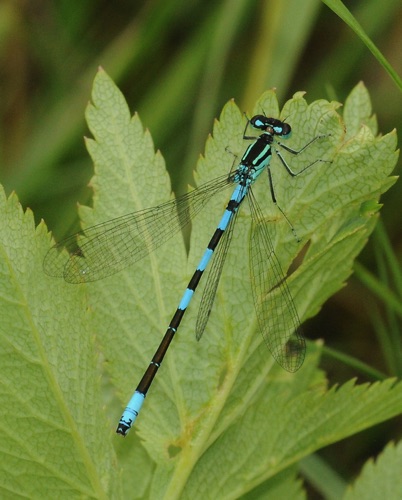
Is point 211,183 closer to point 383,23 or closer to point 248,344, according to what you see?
point 248,344

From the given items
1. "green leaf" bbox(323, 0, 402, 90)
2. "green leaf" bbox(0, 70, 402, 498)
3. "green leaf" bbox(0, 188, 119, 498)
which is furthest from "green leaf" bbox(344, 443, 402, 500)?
"green leaf" bbox(323, 0, 402, 90)

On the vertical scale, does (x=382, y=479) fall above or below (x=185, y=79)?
below

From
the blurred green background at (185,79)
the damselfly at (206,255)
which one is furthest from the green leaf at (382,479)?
the blurred green background at (185,79)

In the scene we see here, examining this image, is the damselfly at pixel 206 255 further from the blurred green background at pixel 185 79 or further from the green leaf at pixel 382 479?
the blurred green background at pixel 185 79

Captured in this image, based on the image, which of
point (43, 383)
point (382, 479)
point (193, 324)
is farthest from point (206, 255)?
point (382, 479)

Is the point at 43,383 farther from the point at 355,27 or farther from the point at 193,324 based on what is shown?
the point at 355,27

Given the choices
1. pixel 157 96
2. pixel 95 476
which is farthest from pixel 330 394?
pixel 157 96
